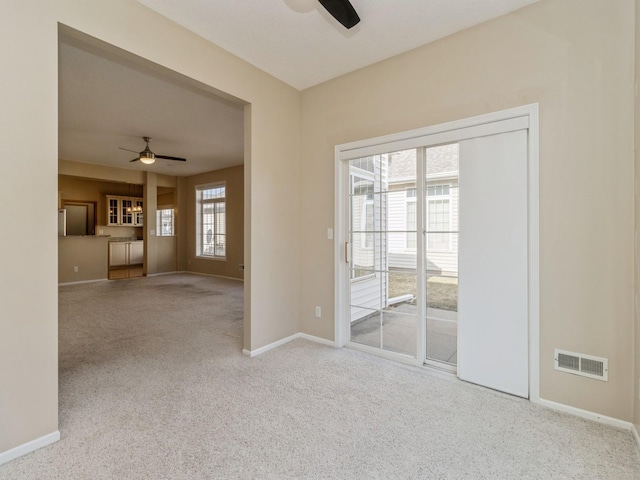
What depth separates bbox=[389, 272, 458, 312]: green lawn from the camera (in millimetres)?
2664

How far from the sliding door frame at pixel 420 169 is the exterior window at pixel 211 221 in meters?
5.63

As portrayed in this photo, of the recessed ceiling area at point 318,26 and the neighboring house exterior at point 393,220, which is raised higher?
the recessed ceiling area at point 318,26

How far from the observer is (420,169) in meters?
2.77

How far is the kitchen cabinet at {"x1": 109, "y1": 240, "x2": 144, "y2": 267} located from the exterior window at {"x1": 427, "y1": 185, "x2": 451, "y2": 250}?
965 cm

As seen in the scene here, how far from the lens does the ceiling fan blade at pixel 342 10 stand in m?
1.72

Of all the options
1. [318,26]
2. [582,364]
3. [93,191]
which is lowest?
[582,364]

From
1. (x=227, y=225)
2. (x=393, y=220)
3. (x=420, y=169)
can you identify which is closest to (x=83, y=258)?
(x=227, y=225)

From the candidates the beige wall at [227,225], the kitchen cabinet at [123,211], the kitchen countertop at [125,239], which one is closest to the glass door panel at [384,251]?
the beige wall at [227,225]

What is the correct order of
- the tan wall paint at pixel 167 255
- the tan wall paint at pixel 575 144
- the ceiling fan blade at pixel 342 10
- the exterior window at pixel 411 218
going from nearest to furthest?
the ceiling fan blade at pixel 342 10 → the tan wall paint at pixel 575 144 → the exterior window at pixel 411 218 → the tan wall paint at pixel 167 255

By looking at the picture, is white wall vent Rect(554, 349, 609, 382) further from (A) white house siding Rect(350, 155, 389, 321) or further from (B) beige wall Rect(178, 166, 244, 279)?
(B) beige wall Rect(178, 166, 244, 279)

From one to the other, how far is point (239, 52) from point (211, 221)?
21.0 feet

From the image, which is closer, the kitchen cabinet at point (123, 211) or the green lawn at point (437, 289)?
the green lawn at point (437, 289)

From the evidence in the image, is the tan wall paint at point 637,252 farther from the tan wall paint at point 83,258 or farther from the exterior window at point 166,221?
the exterior window at point 166,221

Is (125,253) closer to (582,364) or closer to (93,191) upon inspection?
(93,191)
